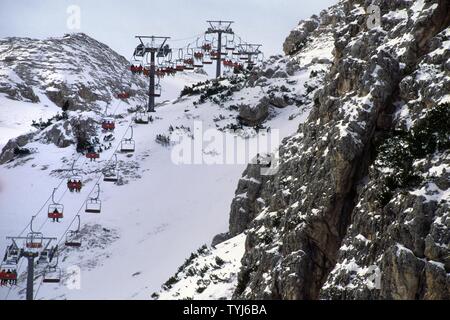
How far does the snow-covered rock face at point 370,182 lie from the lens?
2745 centimetres

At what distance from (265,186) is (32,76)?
357ft

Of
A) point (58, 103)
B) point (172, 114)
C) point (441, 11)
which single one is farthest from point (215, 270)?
point (58, 103)

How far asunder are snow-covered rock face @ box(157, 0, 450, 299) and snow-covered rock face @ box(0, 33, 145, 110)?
102167 mm

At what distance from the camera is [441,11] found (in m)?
35.7

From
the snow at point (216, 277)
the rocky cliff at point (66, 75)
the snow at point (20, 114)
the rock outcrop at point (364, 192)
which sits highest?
the rocky cliff at point (66, 75)

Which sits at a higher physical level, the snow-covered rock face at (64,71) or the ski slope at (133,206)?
the snow-covered rock face at (64,71)

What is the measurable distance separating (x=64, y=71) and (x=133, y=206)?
305 feet

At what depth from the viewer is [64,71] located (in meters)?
151

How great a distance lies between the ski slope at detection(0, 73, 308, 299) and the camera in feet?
176

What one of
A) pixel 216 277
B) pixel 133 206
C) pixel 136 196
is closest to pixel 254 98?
pixel 136 196

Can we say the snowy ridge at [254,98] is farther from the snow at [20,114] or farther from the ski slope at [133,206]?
the snow at [20,114]

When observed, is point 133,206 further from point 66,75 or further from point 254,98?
point 66,75

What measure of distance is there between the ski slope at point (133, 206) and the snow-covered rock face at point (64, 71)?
215 ft

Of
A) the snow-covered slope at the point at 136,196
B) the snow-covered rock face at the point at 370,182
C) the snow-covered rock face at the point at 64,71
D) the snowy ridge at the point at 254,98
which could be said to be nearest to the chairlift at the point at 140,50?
the snow-covered slope at the point at 136,196
